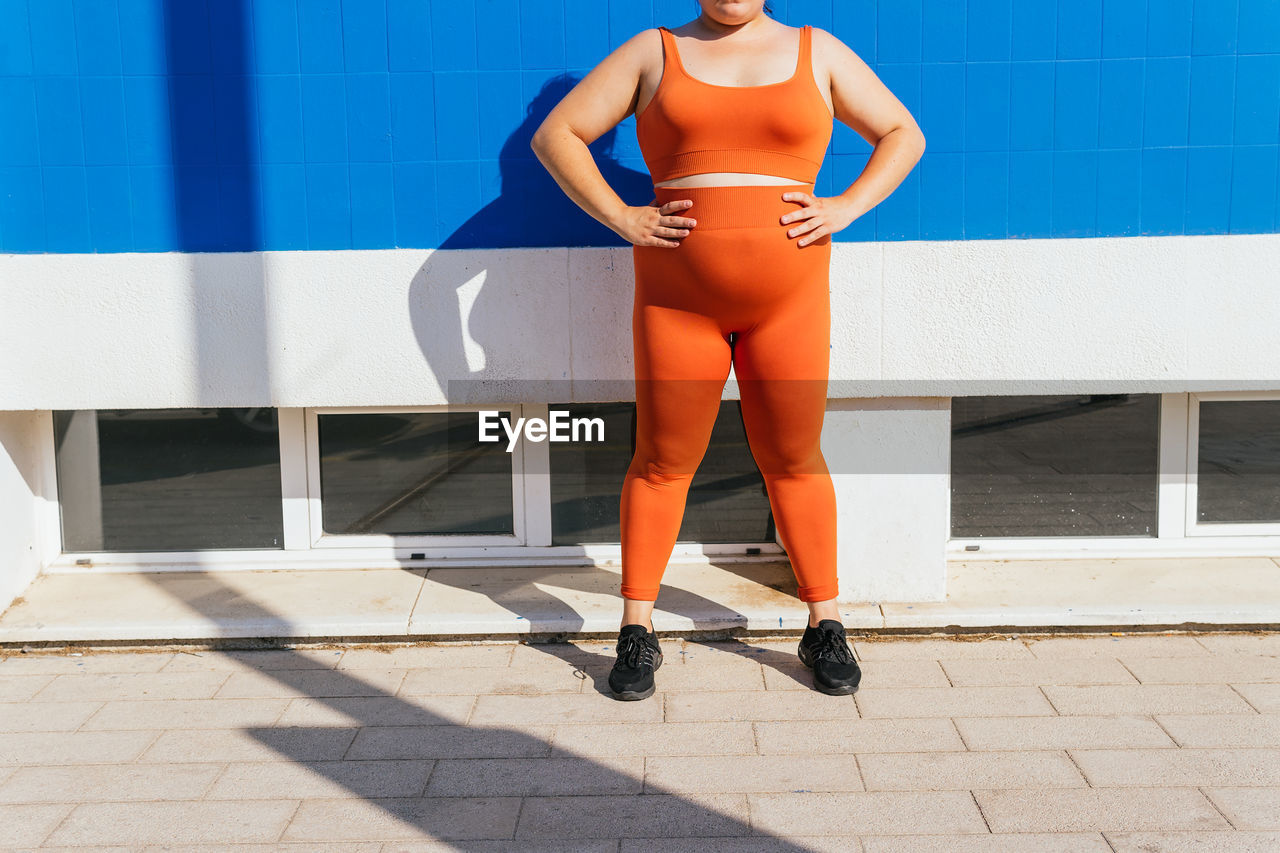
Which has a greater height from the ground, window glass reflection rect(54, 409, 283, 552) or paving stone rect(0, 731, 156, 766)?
window glass reflection rect(54, 409, 283, 552)

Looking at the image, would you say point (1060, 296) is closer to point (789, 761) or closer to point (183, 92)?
point (789, 761)

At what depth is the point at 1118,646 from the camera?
3.27 meters

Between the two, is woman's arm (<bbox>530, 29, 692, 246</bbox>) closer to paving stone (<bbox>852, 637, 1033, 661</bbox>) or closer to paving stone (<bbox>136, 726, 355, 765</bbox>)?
paving stone (<bbox>852, 637, 1033, 661</bbox>)

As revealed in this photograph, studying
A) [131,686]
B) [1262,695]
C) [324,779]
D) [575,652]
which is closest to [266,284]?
[131,686]

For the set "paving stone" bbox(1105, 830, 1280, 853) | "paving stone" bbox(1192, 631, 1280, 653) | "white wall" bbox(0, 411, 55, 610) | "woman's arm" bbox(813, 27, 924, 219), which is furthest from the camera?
"white wall" bbox(0, 411, 55, 610)

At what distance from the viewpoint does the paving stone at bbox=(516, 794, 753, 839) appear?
2295 mm

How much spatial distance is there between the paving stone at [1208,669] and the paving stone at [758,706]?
86cm

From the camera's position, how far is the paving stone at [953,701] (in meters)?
2.85

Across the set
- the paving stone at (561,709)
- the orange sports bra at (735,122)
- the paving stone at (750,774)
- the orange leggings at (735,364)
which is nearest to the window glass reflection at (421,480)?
the orange leggings at (735,364)

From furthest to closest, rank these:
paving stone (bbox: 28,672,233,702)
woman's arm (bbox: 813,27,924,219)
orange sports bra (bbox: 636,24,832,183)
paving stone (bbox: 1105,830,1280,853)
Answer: paving stone (bbox: 28,672,233,702) → woman's arm (bbox: 813,27,924,219) → orange sports bra (bbox: 636,24,832,183) → paving stone (bbox: 1105,830,1280,853)

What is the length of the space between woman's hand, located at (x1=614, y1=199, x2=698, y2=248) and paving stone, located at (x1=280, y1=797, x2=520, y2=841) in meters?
1.40

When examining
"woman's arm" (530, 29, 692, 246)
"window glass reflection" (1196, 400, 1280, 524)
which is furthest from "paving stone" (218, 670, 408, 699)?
"window glass reflection" (1196, 400, 1280, 524)

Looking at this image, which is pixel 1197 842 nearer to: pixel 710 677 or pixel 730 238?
pixel 710 677

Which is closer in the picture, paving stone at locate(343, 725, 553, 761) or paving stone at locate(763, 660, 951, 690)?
paving stone at locate(343, 725, 553, 761)
